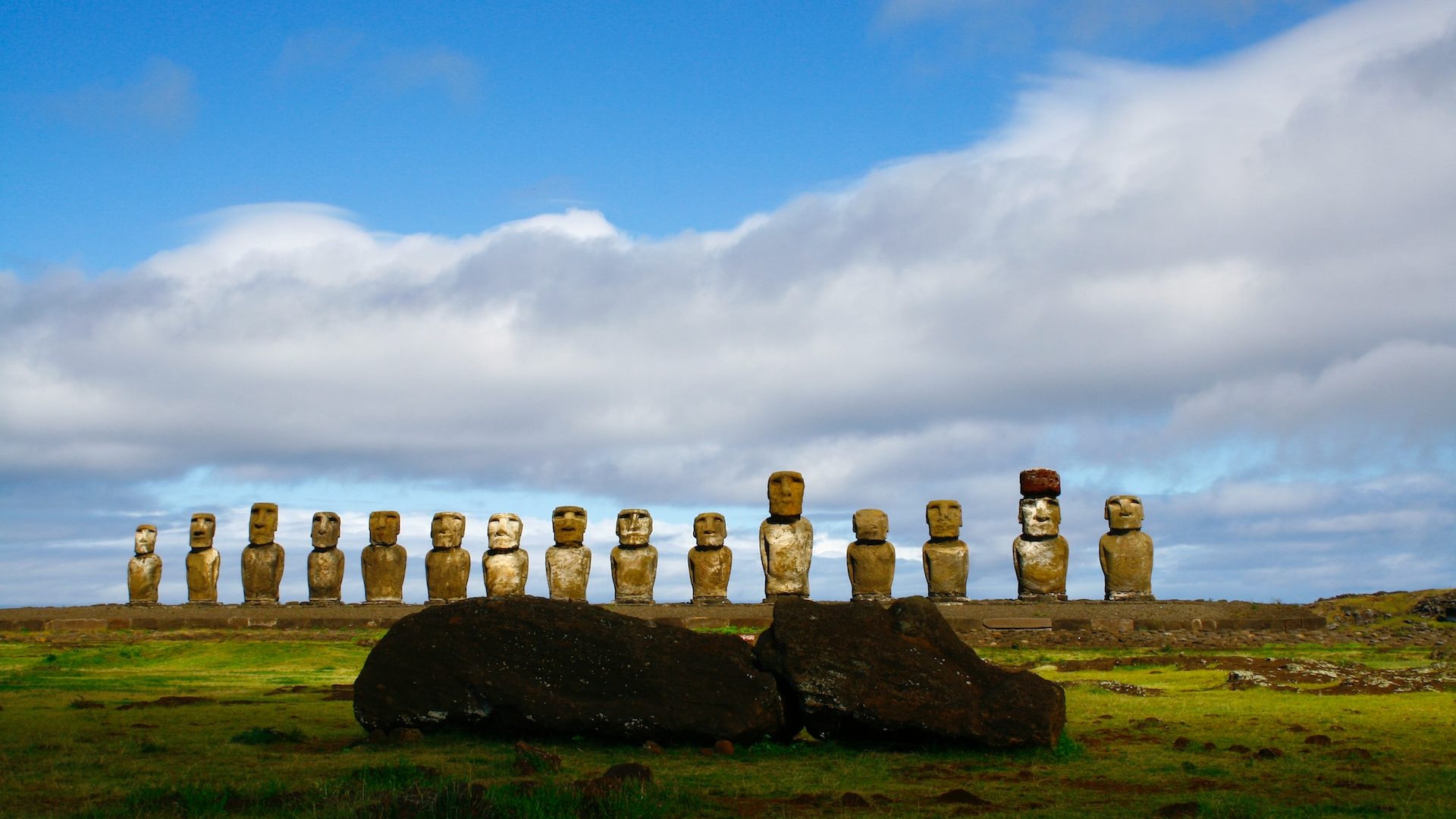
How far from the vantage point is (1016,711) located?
415 inches

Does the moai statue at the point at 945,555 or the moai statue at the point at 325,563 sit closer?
the moai statue at the point at 945,555

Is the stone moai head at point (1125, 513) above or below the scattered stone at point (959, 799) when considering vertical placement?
above

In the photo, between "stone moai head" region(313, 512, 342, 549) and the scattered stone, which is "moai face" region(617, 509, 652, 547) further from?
the scattered stone

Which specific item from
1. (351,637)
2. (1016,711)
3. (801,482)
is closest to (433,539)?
(351,637)

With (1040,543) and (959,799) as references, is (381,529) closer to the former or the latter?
(1040,543)

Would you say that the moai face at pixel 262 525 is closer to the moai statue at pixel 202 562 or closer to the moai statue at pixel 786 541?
the moai statue at pixel 202 562

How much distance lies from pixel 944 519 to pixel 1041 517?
2244 mm

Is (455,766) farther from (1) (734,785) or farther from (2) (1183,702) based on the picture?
(2) (1183,702)

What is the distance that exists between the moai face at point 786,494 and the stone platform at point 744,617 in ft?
8.09

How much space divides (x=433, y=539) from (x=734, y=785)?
25.3 meters

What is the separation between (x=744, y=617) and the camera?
92.0ft

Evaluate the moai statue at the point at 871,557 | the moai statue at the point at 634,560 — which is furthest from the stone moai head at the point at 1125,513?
the moai statue at the point at 634,560

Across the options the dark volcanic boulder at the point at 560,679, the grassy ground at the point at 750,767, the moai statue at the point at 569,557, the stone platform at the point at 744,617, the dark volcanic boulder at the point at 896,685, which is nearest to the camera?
the grassy ground at the point at 750,767

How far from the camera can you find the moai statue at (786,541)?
99.7 feet
